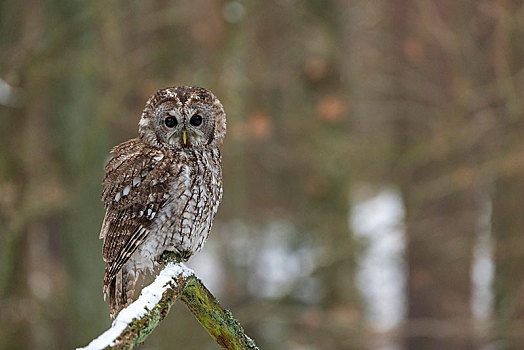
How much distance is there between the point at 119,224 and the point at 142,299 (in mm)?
1745

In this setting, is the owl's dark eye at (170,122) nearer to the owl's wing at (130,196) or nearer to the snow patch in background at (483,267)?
the owl's wing at (130,196)

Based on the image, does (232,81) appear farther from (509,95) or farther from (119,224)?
(119,224)

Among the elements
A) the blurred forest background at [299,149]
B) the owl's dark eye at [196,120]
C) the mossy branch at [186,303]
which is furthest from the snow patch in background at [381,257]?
the mossy branch at [186,303]

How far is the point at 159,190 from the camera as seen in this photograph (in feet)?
11.8

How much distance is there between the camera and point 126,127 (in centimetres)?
849

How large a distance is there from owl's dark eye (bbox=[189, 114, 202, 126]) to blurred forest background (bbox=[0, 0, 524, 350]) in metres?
2.73

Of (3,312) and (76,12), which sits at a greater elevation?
(76,12)

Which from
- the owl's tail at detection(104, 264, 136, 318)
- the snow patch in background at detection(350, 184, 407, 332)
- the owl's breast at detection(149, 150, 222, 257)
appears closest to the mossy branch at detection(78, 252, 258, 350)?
the owl's breast at detection(149, 150, 222, 257)

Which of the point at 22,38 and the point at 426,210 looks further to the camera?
the point at 426,210

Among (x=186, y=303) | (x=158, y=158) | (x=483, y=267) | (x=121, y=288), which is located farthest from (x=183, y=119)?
(x=483, y=267)

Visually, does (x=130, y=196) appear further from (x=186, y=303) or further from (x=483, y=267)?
(x=483, y=267)

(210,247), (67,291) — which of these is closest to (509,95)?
(67,291)

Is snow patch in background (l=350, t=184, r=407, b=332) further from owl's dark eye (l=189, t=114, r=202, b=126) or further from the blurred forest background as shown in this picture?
owl's dark eye (l=189, t=114, r=202, b=126)

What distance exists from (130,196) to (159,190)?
137 millimetres
